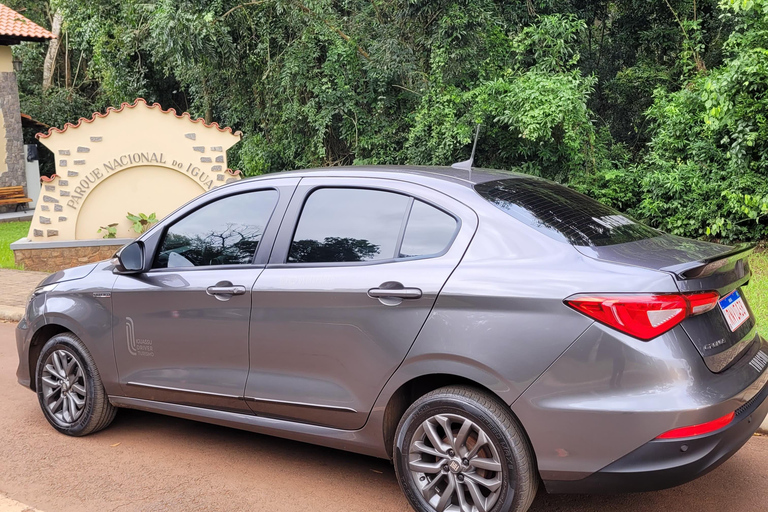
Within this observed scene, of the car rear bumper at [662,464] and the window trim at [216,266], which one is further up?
the window trim at [216,266]

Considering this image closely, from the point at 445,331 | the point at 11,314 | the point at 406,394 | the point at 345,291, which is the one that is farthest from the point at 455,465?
the point at 11,314

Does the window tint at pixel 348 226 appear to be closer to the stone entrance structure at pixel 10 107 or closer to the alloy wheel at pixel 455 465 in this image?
the alloy wheel at pixel 455 465

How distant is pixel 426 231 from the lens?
360 centimetres

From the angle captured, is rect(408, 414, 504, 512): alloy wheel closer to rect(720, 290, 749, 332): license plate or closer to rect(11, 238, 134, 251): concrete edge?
rect(720, 290, 749, 332): license plate

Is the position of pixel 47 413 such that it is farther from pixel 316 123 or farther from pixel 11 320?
pixel 316 123

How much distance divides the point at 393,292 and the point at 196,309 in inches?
52.3

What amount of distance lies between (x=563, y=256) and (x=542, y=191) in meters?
0.84

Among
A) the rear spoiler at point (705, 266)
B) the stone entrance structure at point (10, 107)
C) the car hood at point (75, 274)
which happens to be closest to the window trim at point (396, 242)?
the rear spoiler at point (705, 266)

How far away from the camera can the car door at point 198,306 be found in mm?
4059

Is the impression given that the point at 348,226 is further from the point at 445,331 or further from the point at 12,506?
the point at 12,506

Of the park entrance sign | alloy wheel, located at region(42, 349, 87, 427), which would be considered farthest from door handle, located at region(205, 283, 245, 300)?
A: the park entrance sign

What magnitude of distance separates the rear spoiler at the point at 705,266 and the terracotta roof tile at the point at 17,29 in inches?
892

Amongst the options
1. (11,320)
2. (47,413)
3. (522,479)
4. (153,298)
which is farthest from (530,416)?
(11,320)

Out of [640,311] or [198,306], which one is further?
[198,306]
